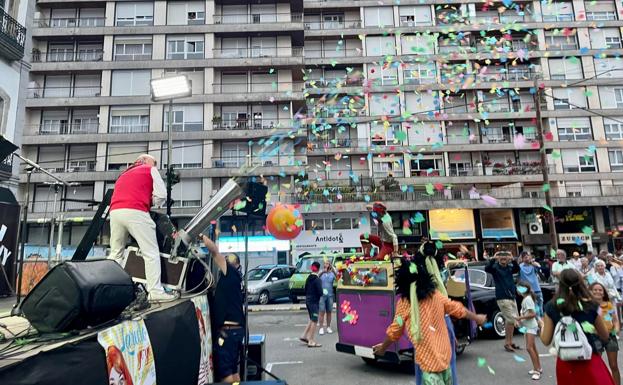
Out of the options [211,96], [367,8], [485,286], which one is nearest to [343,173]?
[211,96]

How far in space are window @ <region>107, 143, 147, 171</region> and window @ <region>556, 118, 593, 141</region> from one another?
113 feet

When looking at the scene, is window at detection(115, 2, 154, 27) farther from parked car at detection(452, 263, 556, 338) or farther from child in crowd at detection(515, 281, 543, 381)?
child in crowd at detection(515, 281, 543, 381)

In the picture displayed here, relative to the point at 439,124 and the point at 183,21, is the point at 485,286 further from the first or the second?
the point at 183,21

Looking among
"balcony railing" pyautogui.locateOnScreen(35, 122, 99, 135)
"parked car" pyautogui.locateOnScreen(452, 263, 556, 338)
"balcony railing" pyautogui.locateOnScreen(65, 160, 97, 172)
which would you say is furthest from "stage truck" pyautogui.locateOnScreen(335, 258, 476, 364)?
"balcony railing" pyautogui.locateOnScreen(35, 122, 99, 135)

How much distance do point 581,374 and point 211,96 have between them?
30351 millimetres

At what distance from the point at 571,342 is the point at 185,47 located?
3368 centimetres

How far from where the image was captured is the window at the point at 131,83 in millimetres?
30859

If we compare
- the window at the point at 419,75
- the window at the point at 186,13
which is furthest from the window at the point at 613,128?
the window at the point at 186,13

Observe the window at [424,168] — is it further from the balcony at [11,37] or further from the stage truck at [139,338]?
the stage truck at [139,338]

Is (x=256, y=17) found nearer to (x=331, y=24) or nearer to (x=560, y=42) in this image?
(x=331, y=24)

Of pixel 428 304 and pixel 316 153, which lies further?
pixel 316 153

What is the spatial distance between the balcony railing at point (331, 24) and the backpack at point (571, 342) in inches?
1354

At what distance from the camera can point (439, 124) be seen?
32.2m

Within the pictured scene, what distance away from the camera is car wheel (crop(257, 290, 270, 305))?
17647mm
